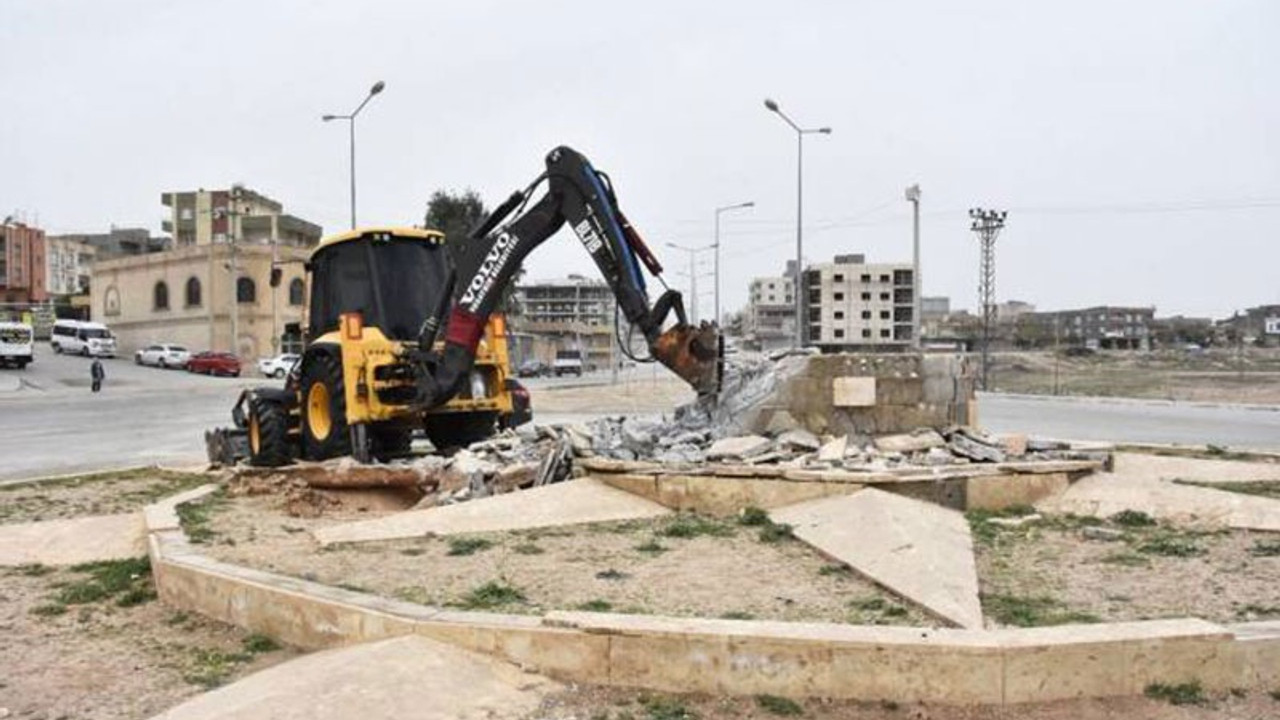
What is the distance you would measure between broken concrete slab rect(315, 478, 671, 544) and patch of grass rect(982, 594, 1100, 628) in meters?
3.77

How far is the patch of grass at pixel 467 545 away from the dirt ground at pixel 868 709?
3056 millimetres

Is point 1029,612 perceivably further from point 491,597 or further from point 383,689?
point 383,689

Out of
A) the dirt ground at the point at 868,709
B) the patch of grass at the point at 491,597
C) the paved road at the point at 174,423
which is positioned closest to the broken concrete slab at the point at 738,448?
the patch of grass at the point at 491,597

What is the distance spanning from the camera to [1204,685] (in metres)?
5.32

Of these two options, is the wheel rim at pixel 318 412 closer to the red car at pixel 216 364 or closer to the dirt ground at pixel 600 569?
the dirt ground at pixel 600 569

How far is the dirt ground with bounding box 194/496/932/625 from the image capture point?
Result: 635 cm

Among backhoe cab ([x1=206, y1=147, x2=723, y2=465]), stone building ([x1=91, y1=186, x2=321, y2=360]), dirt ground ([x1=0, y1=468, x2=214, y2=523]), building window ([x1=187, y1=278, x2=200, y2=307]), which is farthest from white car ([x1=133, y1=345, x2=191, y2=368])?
backhoe cab ([x1=206, y1=147, x2=723, y2=465])

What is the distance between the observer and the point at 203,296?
73.4 m

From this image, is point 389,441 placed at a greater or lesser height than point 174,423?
greater

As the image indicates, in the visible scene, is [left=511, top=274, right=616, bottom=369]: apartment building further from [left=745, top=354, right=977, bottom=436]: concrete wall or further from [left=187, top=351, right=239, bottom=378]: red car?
[left=745, top=354, right=977, bottom=436]: concrete wall

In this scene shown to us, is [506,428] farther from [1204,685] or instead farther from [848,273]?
[848,273]

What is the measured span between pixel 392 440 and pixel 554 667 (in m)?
9.03

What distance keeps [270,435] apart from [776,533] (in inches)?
307

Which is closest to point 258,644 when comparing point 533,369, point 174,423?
point 174,423
